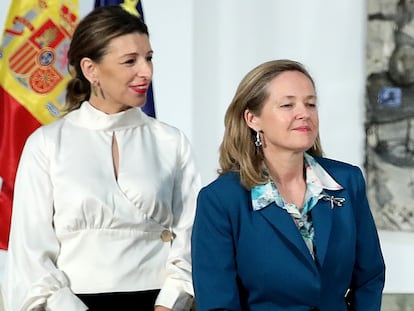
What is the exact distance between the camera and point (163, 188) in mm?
1927

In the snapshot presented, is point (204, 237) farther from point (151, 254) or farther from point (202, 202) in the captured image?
point (151, 254)

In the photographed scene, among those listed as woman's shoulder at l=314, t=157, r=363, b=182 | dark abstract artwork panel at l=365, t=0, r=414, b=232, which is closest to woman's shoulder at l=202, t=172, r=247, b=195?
Result: woman's shoulder at l=314, t=157, r=363, b=182

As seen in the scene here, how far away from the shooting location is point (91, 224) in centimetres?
187

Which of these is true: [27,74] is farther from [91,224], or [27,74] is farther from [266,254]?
[266,254]

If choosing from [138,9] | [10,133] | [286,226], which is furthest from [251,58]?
[286,226]

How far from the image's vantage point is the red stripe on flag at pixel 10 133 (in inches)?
116

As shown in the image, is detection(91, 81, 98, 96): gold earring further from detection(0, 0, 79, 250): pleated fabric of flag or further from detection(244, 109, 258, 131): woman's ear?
detection(0, 0, 79, 250): pleated fabric of flag

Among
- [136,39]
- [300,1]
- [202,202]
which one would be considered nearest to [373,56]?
[300,1]

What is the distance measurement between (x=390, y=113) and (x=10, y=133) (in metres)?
1.54

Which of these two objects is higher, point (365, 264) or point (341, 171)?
point (341, 171)

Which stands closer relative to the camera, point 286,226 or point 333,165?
point 286,226

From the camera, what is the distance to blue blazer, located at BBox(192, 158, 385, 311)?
5.25 feet

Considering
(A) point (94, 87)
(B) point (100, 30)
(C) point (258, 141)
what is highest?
(B) point (100, 30)

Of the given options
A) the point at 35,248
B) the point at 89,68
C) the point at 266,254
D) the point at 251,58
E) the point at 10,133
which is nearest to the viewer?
the point at 266,254
